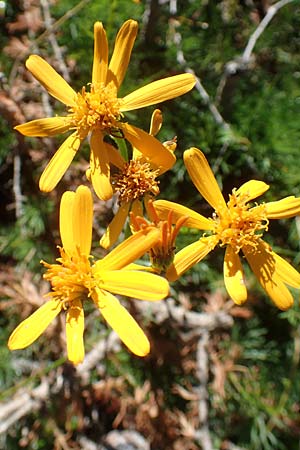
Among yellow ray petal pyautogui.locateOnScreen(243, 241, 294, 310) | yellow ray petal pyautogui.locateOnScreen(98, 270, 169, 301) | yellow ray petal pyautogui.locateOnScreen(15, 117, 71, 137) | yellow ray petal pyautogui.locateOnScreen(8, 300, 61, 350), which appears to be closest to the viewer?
yellow ray petal pyautogui.locateOnScreen(98, 270, 169, 301)

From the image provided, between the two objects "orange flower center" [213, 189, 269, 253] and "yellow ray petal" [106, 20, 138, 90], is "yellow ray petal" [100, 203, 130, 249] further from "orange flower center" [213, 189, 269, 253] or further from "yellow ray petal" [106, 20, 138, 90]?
"yellow ray petal" [106, 20, 138, 90]

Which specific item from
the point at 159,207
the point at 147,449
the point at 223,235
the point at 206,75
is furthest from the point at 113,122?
the point at 147,449

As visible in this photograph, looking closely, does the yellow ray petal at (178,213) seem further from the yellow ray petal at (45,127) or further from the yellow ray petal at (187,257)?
the yellow ray petal at (45,127)

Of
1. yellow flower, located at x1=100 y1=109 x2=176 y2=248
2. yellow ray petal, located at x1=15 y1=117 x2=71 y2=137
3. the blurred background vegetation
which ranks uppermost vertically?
yellow ray petal, located at x1=15 y1=117 x2=71 y2=137

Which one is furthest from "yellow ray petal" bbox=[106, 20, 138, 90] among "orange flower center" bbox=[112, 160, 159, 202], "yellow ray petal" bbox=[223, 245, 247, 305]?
"yellow ray petal" bbox=[223, 245, 247, 305]

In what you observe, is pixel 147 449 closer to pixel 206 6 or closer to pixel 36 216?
pixel 36 216

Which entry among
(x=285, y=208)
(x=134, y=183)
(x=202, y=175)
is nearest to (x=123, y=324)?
(x=134, y=183)
